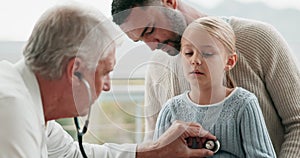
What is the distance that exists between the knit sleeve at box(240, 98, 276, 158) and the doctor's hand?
8 cm

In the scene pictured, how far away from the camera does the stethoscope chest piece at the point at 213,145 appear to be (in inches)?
52.3

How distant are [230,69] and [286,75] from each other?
0.16 metres

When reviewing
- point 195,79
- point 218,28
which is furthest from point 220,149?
point 218,28

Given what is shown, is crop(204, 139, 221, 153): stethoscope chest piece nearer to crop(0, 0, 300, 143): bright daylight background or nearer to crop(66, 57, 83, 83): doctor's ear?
crop(0, 0, 300, 143): bright daylight background

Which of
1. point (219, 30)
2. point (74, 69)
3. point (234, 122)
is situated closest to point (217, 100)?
point (234, 122)

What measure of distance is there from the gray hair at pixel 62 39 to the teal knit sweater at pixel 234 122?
33cm

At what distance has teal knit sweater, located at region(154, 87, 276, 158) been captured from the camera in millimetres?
1321

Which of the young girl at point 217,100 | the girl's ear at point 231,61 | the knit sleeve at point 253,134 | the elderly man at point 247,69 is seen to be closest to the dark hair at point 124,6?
the elderly man at point 247,69

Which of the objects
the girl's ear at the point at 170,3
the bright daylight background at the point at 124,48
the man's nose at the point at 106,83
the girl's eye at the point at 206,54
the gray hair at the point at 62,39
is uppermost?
the gray hair at the point at 62,39

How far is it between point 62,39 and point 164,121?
1.28 feet

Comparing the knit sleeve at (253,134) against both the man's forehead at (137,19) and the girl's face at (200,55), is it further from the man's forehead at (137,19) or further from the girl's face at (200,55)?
the man's forehead at (137,19)

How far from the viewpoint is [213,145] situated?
1.33 metres

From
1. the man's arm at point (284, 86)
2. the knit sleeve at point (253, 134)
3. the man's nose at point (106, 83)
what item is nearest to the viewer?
the man's nose at point (106, 83)

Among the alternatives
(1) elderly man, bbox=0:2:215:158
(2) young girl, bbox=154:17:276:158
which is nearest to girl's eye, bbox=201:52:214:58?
(2) young girl, bbox=154:17:276:158
